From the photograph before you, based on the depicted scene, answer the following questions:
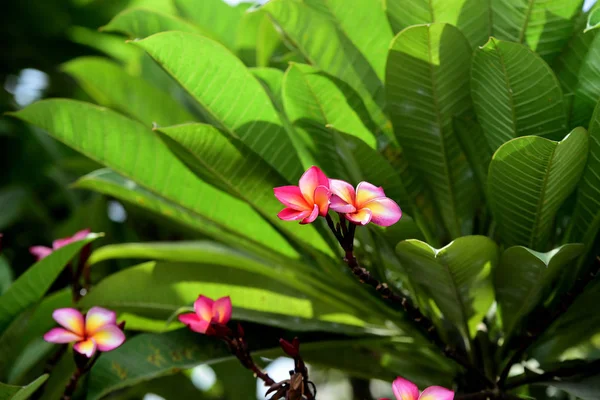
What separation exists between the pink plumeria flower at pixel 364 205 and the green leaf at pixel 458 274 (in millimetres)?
46

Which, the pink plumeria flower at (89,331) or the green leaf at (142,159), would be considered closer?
the pink plumeria flower at (89,331)

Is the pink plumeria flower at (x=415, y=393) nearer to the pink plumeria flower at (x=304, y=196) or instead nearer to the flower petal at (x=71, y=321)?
Result: the pink plumeria flower at (x=304, y=196)

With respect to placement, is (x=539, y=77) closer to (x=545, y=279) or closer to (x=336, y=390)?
(x=545, y=279)

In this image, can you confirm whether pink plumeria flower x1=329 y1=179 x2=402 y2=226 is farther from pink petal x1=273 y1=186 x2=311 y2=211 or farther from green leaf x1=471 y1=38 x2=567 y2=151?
green leaf x1=471 y1=38 x2=567 y2=151

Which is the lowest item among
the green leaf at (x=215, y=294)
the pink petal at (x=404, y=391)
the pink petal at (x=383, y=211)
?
the green leaf at (x=215, y=294)

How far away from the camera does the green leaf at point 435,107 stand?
2.43 feet

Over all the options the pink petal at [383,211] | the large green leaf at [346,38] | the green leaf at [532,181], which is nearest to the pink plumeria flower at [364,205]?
the pink petal at [383,211]

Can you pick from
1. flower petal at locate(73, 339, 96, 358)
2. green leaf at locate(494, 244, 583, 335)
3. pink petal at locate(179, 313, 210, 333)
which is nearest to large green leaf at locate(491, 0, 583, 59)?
green leaf at locate(494, 244, 583, 335)

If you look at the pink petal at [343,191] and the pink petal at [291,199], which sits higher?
the pink petal at [343,191]

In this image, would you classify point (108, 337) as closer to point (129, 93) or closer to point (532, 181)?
point (532, 181)

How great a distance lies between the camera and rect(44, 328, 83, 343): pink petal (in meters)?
0.74

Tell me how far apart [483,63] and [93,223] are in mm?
903

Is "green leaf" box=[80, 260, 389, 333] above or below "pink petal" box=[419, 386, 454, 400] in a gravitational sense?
below

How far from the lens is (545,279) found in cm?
71
